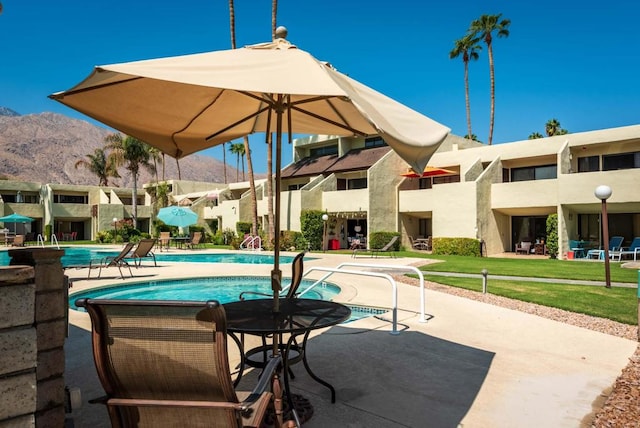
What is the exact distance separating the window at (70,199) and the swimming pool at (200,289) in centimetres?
3983

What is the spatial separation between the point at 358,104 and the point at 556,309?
7.17m

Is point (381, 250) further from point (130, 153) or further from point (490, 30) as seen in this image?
point (130, 153)

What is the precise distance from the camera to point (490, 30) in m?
38.7

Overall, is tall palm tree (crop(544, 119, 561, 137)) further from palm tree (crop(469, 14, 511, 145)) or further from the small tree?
the small tree

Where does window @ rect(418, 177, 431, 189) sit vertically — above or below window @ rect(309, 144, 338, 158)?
below

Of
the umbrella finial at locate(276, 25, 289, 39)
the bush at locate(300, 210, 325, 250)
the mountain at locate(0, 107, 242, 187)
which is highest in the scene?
the mountain at locate(0, 107, 242, 187)

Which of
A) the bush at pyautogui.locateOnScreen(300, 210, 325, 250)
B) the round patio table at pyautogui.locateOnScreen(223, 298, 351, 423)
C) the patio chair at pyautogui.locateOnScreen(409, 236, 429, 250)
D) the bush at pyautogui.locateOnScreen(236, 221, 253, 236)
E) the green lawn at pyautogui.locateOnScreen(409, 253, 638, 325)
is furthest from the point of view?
the bush at pyautogui.locateOnScreen(236, 221, 253, 236)

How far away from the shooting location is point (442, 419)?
3.46 m

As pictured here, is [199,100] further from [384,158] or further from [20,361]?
[384,158]

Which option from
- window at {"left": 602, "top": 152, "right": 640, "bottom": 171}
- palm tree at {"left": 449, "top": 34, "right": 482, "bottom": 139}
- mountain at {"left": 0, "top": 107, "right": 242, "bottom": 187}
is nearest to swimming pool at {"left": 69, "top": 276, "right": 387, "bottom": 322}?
window at {"left": 602, "top": 152, "right": 640, "bottom": 171}

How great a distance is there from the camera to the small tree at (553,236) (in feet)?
72.6

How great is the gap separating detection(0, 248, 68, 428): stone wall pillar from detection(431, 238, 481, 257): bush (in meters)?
23.1

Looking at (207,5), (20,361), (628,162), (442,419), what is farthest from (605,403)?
(207,5)

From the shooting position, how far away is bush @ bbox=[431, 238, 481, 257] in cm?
2358
